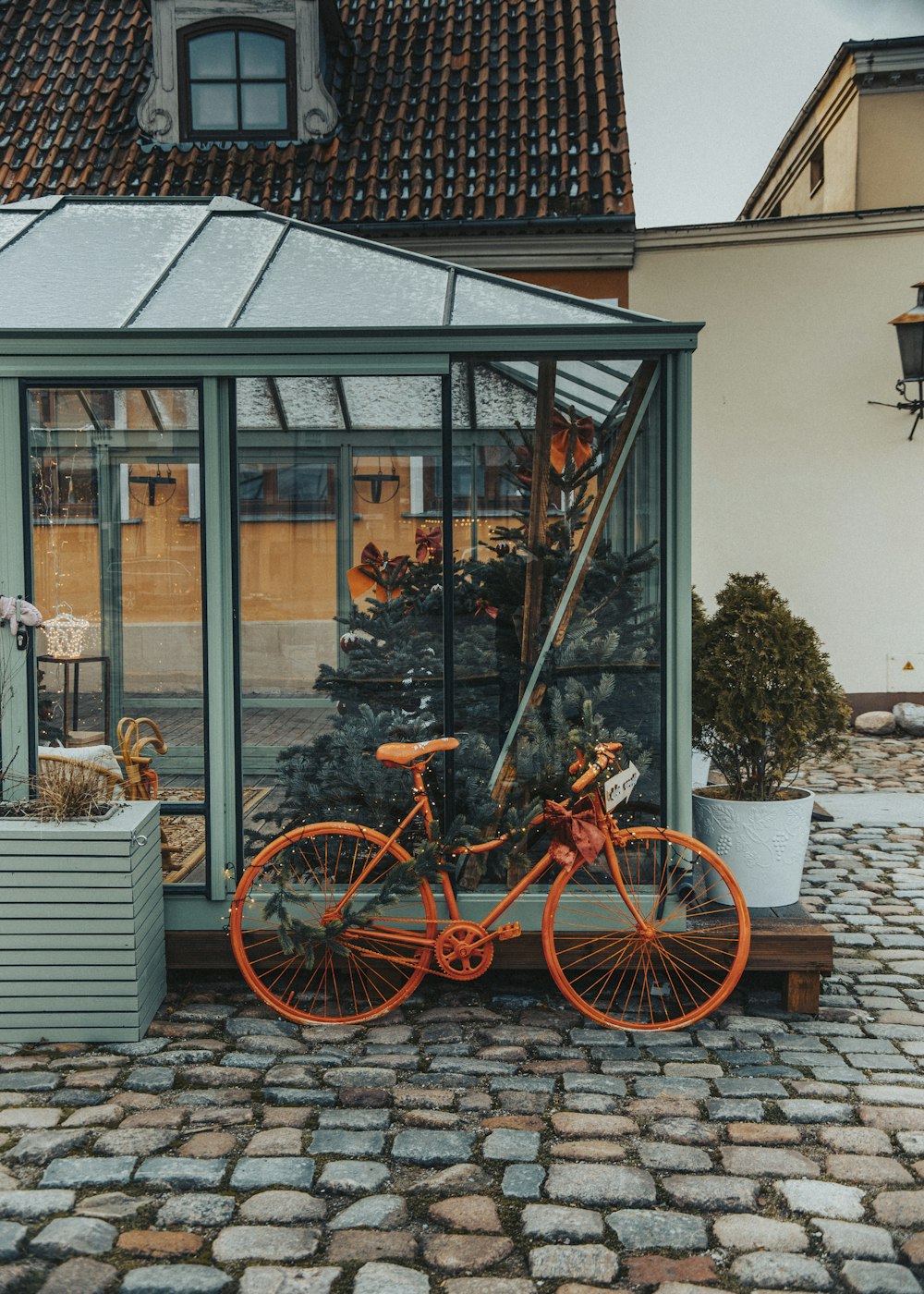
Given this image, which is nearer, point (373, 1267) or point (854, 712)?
point (373, 1267)

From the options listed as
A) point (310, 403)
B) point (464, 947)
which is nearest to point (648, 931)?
point (464, 947)

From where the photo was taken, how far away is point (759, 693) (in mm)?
5574

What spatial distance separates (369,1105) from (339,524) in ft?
8.12

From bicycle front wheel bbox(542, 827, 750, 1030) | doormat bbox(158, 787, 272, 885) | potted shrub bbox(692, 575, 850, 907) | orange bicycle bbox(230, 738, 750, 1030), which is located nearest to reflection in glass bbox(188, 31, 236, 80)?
potted shrub bbox(692, 575, 850, 907)

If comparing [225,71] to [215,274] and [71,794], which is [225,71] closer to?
[215,274]

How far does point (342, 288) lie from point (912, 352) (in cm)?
747

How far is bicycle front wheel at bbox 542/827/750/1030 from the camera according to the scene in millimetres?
4797

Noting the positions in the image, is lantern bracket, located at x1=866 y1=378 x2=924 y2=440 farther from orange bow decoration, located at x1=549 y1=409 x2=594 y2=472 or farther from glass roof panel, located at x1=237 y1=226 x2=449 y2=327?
orange bow decoration, located at x1=549 y1=409 x2=594 y2=472

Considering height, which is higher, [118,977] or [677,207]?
[677,207]

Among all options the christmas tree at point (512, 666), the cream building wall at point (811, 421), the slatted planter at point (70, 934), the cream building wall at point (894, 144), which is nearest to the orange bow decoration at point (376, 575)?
the christmas tree at point (512, 666)

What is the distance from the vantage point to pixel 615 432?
499cm

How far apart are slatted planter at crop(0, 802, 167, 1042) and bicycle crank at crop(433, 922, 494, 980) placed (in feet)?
3.72

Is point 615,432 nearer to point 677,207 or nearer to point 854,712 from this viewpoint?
point 854,712

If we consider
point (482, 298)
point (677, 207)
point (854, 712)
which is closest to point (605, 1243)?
point (482, 298)
